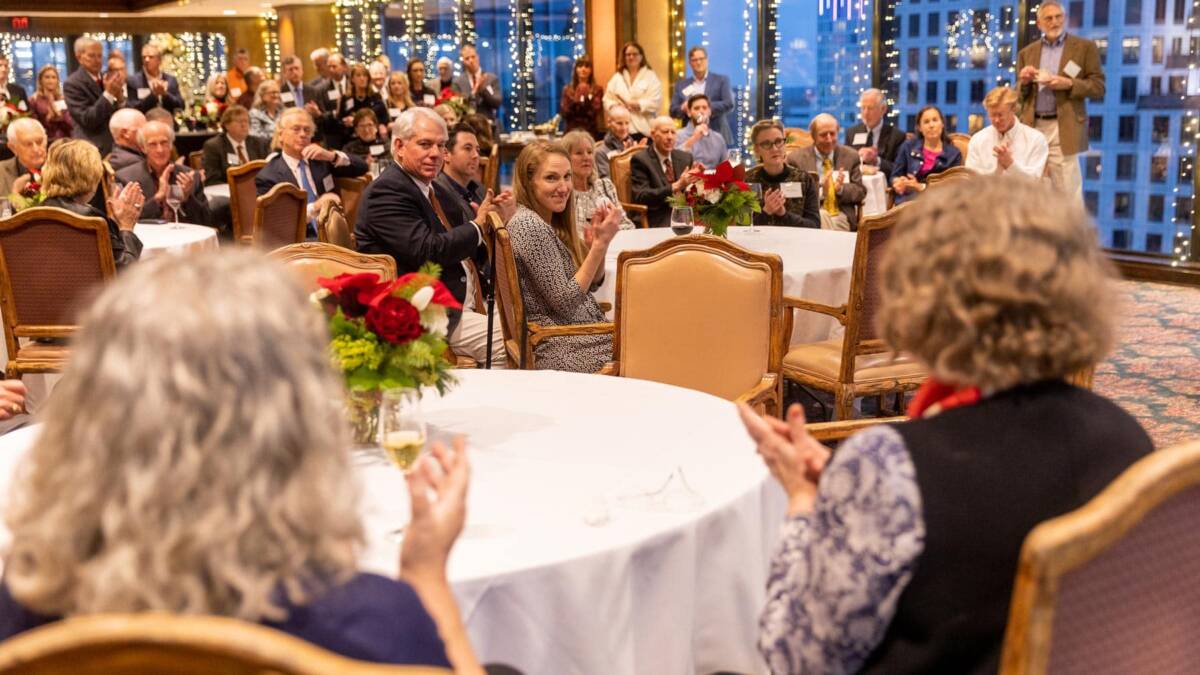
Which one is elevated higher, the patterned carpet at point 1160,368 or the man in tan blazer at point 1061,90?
the man in tan blazer at point 1061,90


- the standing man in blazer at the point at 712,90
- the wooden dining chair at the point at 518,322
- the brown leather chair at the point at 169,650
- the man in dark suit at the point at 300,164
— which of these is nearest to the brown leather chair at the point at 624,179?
the man in dark suit at the point at 300,164

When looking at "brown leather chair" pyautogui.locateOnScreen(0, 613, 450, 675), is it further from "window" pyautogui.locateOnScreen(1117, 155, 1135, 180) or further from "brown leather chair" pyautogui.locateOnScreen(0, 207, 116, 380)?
"window" pyautogui.locateOnScreen(1117, 155, 1135, 180)

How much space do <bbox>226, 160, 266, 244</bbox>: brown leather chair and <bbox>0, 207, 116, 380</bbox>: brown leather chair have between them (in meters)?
2.57

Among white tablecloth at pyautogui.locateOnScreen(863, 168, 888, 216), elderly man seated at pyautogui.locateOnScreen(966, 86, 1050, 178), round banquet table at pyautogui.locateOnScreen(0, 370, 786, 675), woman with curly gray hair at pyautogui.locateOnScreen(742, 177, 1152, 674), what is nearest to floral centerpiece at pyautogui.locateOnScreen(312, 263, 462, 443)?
round banquet table at pyautogui.locateOnScreen(0, 370, 786, 675)

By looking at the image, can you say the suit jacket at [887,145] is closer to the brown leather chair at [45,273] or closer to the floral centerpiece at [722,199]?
the floral centerpiece at [722,199]

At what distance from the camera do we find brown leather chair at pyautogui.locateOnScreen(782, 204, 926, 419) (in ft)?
13.6

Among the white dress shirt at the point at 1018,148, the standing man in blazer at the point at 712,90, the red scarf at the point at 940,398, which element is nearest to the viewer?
the red scarf at the point at 940,398

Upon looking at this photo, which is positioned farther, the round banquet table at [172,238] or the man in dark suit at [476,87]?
the man in dark suit at [476,87]

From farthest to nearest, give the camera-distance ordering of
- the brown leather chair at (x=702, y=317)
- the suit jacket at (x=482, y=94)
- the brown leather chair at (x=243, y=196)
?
the suit jacket at (x=482, y=94)
the brown leather chair at (x=243, y=196)
the brown leather chair at (x=702, y=317)

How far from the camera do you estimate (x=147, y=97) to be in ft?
37.0

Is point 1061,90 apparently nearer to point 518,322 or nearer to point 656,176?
point 656,176

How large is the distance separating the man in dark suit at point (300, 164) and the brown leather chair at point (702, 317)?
3.81m

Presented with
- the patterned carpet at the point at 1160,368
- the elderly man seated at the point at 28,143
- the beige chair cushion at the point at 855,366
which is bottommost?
the patterned carpet at the point at 1160,368

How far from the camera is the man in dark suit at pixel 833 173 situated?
6.82 metres
